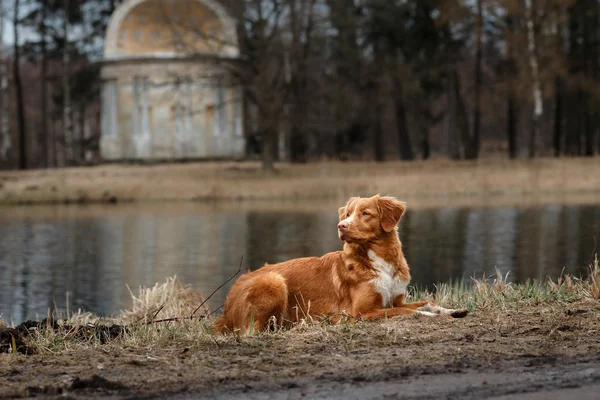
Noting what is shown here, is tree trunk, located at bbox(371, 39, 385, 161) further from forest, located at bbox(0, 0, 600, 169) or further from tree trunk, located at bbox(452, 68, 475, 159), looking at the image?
tree trunk, located at bbox(452, 68, 475, 159)

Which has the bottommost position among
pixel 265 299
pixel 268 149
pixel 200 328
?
pixel 200 328

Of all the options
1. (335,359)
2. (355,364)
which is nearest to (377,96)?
(335,359)

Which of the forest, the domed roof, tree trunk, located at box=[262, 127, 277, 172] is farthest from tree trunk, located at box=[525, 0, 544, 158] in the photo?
the domed roof

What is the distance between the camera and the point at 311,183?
3738cm

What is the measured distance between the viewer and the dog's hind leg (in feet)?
29.0

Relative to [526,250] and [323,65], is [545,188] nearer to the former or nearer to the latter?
[526,250]

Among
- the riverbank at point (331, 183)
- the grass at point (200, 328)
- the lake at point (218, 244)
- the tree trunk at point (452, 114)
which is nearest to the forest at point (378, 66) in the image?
the tree trunk at point (452, 114)

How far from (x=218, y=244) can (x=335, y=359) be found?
18.5m

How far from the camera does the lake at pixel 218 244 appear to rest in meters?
18.8

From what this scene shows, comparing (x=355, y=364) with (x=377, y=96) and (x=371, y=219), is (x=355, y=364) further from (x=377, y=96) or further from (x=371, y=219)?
(x=377, y=96)

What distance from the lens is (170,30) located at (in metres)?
43.8

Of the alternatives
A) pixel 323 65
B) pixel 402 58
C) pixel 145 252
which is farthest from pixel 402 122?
pixel 145 252

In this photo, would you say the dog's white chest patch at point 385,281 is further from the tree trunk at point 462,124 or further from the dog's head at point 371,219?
the tree trunk at point 462,124

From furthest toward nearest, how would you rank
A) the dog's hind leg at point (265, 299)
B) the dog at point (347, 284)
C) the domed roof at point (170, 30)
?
1. the domed roof at point (170, 30)
2. the dog's hind leg at point (265, 299)
3. the dog at point (347, 284)
